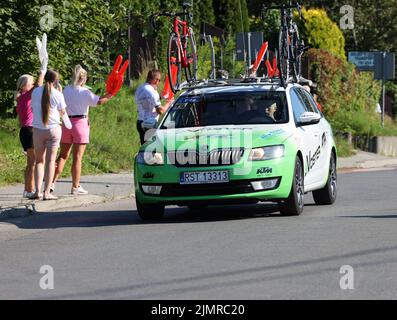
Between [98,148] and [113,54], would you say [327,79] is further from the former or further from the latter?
[98,148]

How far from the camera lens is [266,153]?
46.4ft

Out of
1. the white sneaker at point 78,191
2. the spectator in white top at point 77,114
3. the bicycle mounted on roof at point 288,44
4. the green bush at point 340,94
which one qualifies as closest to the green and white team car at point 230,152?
the spectator in white top at point 77,114

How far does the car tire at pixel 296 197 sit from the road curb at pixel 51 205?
3.27 m

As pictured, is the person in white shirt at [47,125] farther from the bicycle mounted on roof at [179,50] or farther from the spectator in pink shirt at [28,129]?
the bicycle mounted on roof at [179,50]

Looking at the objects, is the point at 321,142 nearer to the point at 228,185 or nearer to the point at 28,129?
the point at 228,185

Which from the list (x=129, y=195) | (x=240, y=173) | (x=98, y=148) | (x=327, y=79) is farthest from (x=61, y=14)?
(x=327, y=79)

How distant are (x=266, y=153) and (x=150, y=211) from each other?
5.26 feet

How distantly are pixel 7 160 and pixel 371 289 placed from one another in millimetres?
12417

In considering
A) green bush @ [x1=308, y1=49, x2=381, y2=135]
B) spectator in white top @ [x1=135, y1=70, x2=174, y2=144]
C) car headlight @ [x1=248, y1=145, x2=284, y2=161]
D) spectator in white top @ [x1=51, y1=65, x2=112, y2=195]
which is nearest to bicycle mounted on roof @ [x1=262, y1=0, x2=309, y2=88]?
spectator in white top @ [x1=135, y1=70, x2=174, y2=144]

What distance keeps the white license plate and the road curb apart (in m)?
2.46

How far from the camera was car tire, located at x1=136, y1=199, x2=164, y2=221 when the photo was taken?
14.6 metres

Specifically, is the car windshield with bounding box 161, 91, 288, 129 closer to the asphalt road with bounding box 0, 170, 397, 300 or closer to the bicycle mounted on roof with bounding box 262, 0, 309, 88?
the asphalt road with bounding box 0, 170, 397, 300
